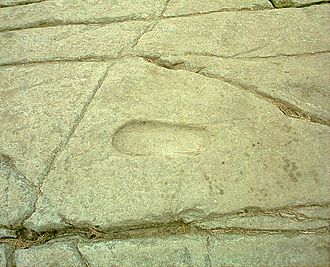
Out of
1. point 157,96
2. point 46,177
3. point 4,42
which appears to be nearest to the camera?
point 46,177

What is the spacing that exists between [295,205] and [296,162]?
0.16 meters

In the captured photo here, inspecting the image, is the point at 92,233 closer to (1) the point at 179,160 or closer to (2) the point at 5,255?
(2) the point at 5,255

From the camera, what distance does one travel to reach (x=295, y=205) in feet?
4.31

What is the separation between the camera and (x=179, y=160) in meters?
1.44

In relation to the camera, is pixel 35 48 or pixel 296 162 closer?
pixel 296 162

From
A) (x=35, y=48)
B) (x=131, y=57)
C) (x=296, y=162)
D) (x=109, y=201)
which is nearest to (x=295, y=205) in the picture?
(x=296, y=162)

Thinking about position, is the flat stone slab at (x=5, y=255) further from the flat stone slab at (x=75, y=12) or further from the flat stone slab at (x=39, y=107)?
the flat stone slab at (x=75, y=12)

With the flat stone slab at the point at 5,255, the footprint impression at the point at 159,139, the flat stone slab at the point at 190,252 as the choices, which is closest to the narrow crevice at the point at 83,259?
the flat stone slab at the point at 190,252

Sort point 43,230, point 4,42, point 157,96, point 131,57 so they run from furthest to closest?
point 4,42
point 131,57
point 157,96
point 43,230

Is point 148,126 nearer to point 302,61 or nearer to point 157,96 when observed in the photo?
point 157,96

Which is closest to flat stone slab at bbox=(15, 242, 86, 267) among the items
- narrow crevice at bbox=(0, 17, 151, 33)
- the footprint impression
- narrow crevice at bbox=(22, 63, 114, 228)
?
narrow crevice at bbox=(22, 63, 114, 228)

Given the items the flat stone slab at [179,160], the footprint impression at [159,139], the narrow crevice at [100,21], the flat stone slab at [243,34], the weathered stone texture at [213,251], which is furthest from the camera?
the narrow crevice at [100,21]

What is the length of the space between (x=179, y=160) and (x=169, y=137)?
0.12 meters

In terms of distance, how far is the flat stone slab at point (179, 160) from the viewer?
4.36 feet
